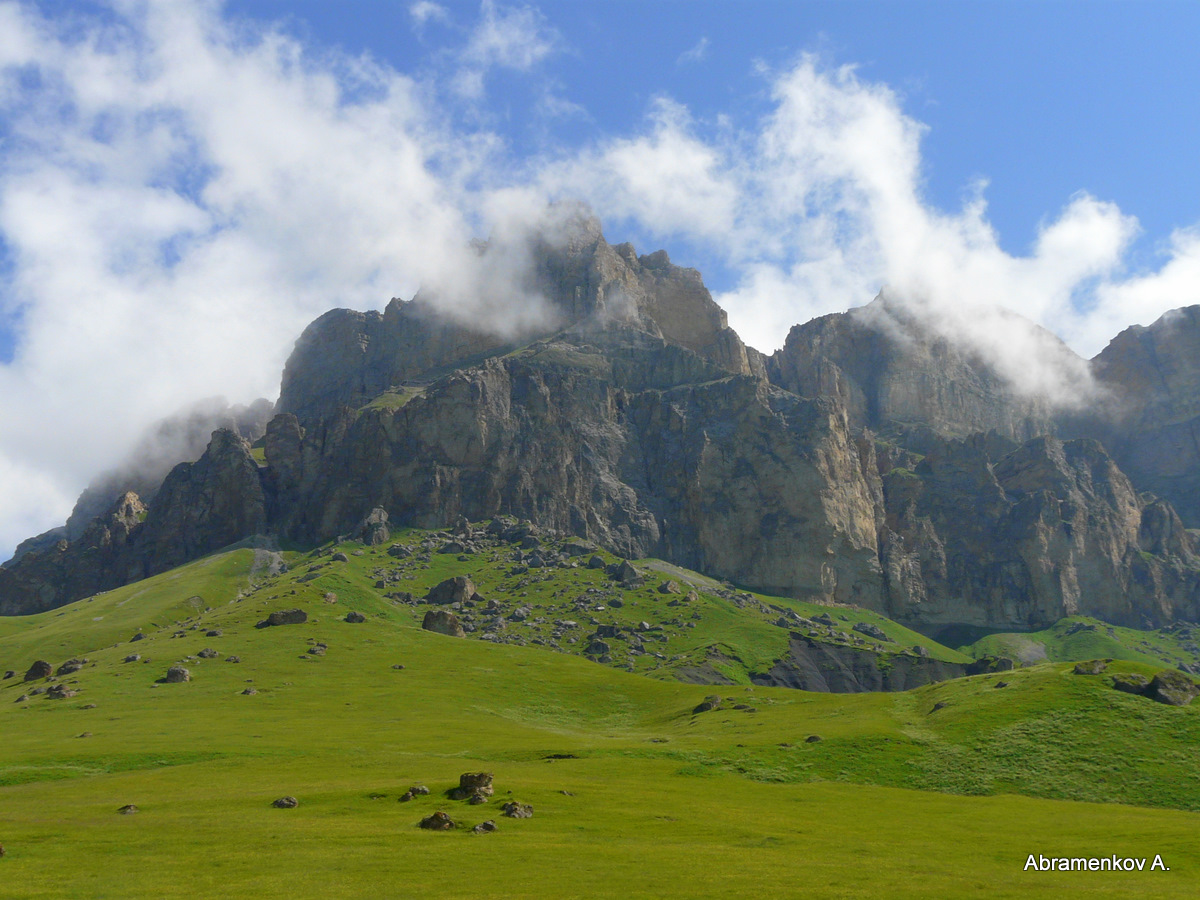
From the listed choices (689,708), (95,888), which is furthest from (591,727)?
(95,888)

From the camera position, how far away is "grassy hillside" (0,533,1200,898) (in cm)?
5019

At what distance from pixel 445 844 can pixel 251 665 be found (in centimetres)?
13325

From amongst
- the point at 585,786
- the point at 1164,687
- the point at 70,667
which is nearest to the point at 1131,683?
the point at 1164,687

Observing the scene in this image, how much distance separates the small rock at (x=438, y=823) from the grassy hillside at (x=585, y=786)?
1.10 metres

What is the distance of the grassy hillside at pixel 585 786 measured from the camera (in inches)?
1976

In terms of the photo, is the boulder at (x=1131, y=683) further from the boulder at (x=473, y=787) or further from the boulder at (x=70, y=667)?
the boulder at (x=70, y=667)

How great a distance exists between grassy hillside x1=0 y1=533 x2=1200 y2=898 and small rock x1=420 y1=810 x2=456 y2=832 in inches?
43.3

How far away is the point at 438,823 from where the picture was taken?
6025cm

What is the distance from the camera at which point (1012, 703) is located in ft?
357

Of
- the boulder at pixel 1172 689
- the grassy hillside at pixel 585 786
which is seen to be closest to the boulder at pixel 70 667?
the grassy hillside at pixel 585 786

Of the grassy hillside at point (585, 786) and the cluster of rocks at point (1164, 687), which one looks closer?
the grassy hillside at point (585, 786)

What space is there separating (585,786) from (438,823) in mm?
22987

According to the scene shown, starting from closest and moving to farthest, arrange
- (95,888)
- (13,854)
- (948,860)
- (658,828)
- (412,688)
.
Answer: (95,888) < (13,854) < (948,860) < (658,828) < (412,688)

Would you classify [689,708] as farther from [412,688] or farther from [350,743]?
[350,743]
